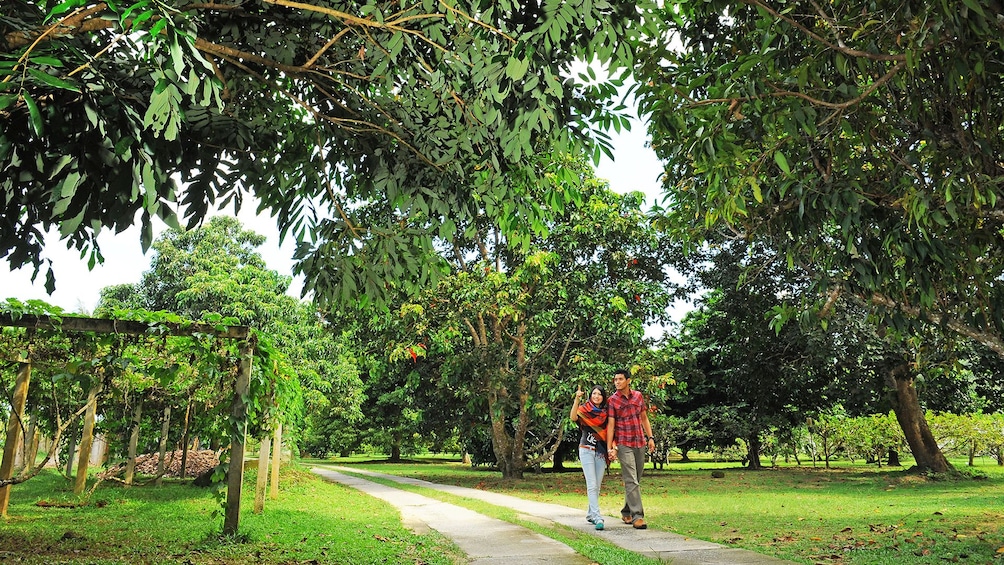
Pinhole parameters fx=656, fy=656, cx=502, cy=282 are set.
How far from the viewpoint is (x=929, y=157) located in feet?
18.5

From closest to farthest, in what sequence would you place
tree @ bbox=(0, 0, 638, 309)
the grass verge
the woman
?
tree @ bbox=(0, 0, 638, 309), the grass verge, the woman

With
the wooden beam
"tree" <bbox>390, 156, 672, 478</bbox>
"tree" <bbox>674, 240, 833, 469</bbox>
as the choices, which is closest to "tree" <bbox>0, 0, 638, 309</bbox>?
the wooden beam

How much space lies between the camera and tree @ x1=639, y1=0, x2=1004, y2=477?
3.91 m

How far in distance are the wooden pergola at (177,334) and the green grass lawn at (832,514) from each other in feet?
14.9

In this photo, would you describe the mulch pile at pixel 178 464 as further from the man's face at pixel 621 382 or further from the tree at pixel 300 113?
the tree at pixel 300 113

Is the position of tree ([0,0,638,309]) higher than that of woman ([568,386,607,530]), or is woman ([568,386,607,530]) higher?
tree ([0,0,638,309])

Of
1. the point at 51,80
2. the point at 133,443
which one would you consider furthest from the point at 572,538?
the point at 133,443

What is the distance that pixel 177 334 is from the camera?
21.2 feet

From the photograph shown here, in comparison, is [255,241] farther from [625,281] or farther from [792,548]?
[792,548]

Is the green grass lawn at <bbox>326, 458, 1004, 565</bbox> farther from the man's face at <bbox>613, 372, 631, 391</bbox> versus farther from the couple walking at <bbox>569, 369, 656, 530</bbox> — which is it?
the man's face at <bbox>613, 372, 631, 391</bbox>

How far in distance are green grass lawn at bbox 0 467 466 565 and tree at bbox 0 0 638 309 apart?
97.4 inches

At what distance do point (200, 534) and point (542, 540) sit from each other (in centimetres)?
359

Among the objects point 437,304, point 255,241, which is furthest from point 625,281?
point 255,241

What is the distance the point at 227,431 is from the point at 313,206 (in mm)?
2844
